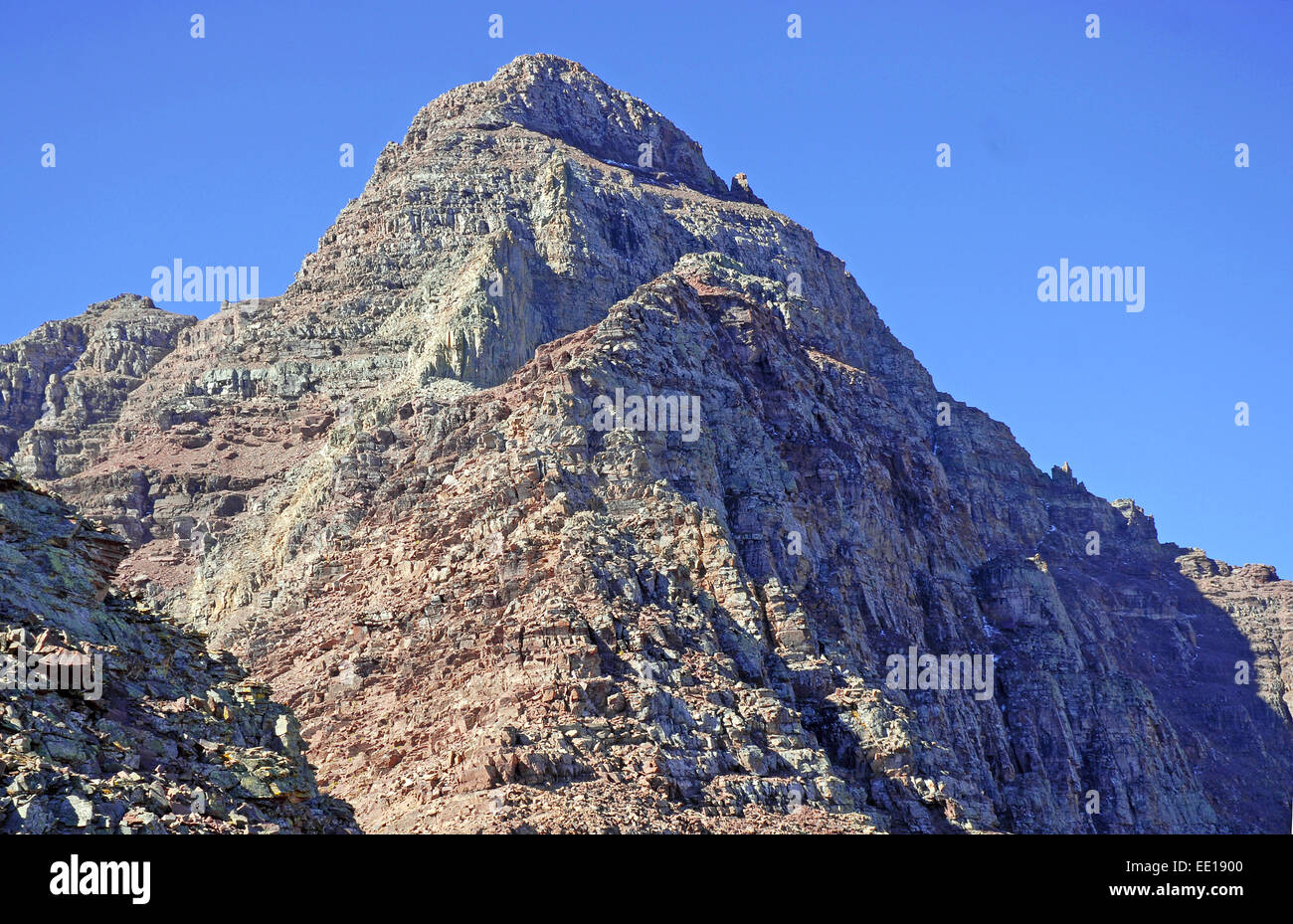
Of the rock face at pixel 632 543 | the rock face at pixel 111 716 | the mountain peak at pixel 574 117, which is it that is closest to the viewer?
the rock face at pixel 111 716

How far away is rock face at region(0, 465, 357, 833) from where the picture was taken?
145ft

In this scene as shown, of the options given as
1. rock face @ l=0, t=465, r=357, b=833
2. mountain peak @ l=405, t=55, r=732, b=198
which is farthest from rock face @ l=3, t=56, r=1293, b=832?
rock face @ l=0, t=465, r=357, b=833

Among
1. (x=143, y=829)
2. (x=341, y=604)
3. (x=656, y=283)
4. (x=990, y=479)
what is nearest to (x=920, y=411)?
(x=990, y=479)

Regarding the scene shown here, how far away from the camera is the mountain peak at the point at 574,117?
18600cm

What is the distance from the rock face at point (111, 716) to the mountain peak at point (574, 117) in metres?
130

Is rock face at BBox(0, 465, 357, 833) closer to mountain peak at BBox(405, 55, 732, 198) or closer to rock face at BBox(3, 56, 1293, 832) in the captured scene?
rock face at BBox(3, 56, 1293, 832)

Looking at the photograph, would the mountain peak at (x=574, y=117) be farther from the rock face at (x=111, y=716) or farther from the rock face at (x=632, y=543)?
the rock face at (x=111, y=716)

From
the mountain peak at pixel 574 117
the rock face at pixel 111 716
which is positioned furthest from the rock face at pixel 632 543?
the rock face at pixel 111 716

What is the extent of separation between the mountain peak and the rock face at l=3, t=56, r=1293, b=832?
46 centimetres

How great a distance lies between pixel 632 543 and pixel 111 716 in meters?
47.2

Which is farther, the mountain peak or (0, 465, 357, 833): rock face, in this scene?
the mountain peak

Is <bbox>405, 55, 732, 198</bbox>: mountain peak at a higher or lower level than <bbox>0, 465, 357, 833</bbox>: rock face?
higher

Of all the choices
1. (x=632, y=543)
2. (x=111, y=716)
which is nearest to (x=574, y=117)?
(x=632, y=543)

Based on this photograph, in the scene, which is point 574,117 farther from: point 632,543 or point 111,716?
point 111,716
